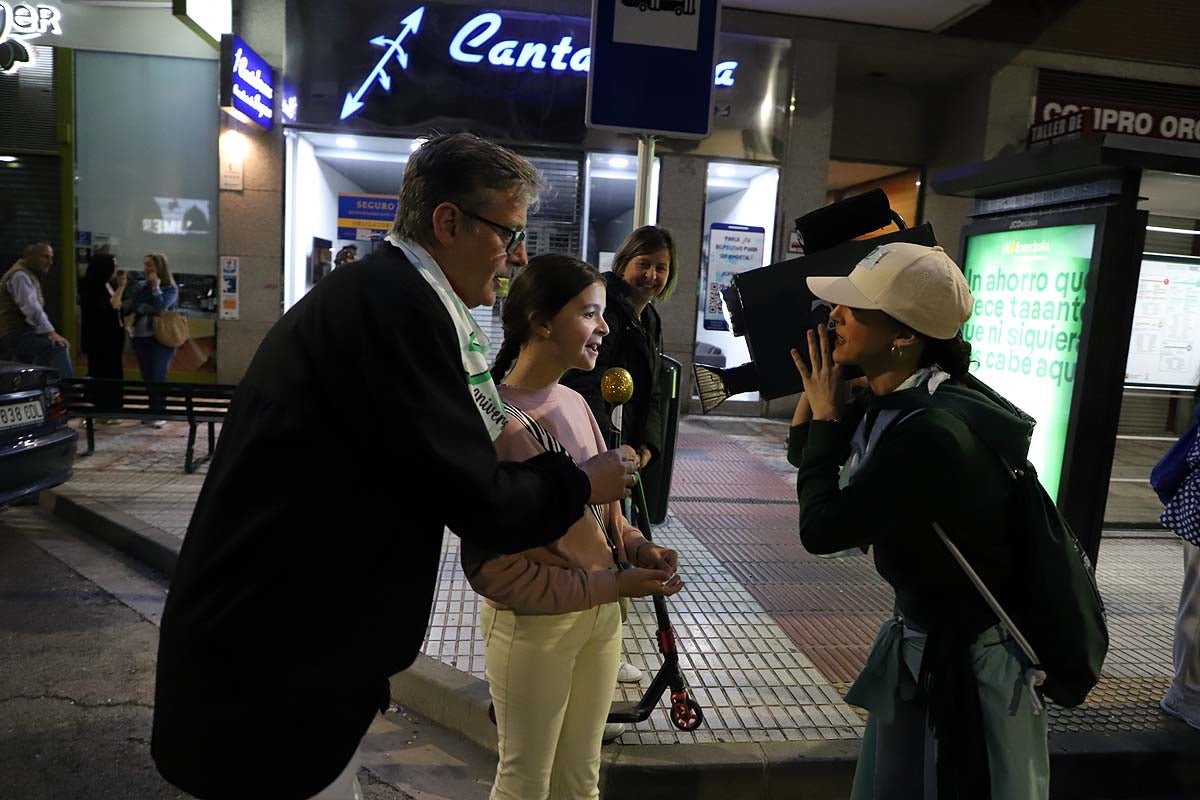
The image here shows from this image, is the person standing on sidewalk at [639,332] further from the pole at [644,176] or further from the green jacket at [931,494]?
the green jacket at [931,494]

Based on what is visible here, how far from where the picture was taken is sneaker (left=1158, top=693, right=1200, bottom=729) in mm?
3568

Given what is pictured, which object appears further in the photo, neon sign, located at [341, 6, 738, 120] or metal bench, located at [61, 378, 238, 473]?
A: neon sign, located at [341, 6, 738, 120]

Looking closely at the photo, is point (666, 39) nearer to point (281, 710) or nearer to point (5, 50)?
point (281, 710)

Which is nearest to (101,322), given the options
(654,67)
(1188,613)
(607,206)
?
(607,206)

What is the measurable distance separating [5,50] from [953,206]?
520 inches

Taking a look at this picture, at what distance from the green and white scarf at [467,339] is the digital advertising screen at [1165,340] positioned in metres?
6.27

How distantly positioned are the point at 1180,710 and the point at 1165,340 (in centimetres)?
360

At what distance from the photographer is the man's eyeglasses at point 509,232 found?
1.57 m

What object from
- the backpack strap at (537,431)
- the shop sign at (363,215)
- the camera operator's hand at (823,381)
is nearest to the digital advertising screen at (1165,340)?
Result: the camera operator's hand at (823,381)

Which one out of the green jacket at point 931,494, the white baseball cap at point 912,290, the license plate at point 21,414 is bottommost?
the license plate at point 21,414

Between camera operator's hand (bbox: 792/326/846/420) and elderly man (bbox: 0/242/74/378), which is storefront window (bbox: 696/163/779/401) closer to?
elderly man (bbox: 0/242/74/378)

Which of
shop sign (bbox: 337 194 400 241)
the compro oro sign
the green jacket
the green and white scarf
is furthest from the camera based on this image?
shop sign (bbox: 337 194 400 241)

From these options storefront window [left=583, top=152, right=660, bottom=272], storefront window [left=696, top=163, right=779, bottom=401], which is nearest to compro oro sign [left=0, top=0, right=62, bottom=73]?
storefront window [left=583, top=152, right=660, bottom=272]

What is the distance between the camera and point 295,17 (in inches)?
409
